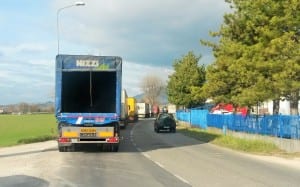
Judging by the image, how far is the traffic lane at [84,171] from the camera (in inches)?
590

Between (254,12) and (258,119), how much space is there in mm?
6643

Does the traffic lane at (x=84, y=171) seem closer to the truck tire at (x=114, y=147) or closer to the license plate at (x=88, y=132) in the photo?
the license plate at (x=88, y=132)

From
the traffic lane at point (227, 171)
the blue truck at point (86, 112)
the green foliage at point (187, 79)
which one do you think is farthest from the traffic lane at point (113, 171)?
the green foliage at point (187, 79)

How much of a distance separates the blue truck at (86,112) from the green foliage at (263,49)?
7483mm

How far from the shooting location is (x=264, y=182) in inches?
597

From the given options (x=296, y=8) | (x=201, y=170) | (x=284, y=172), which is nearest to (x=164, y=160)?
(x=201, y=170)

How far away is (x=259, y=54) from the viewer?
1166 inches

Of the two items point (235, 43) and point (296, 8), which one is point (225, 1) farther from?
point (296, 8)

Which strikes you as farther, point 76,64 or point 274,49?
point 274,49

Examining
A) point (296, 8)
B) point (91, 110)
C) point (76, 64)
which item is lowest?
point (91, 110)

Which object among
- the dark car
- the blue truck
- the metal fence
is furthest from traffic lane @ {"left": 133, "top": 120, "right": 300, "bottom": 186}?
the dark car

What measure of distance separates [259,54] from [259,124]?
6141mm

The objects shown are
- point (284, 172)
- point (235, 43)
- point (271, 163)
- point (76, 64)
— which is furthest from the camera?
point (235, 43)

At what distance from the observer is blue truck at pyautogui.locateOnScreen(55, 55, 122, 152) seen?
25.2 m
